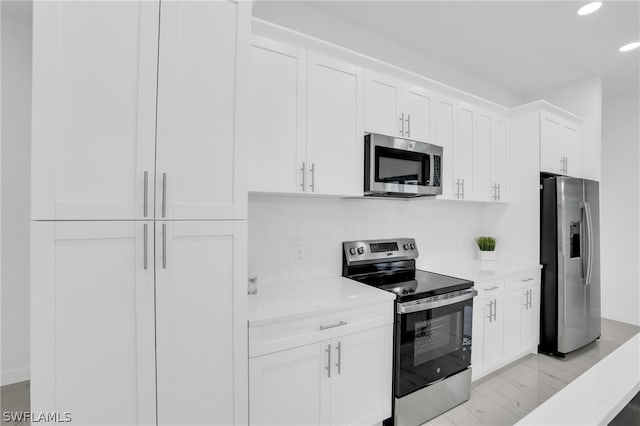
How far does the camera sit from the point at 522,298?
290 cm

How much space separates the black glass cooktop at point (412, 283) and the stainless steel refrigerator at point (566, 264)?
1.35 m

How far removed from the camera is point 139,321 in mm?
1229

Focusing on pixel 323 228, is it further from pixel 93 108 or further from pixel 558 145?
pixel 558 145

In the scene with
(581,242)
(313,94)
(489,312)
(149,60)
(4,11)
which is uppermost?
(4,11)

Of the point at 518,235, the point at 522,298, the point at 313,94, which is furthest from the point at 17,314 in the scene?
the point at 518,235

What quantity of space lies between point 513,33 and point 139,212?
3.25 metres

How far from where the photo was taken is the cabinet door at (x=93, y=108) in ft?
3.61

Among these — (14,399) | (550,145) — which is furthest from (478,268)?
(14,399)

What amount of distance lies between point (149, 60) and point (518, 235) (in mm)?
3491

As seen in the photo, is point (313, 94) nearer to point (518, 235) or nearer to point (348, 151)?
point (348, 151)

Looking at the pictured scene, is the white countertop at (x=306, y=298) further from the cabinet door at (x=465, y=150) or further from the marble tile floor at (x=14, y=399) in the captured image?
the marble tile floor at (x=14, y=399)

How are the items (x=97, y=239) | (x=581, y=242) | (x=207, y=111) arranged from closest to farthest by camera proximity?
(x=97, y=239) < (x=207, y=111) < (x=581, y=242)

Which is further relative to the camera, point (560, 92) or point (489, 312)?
point (560, 92)

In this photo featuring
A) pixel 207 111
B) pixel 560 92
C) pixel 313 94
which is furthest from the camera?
pixel 560 92
